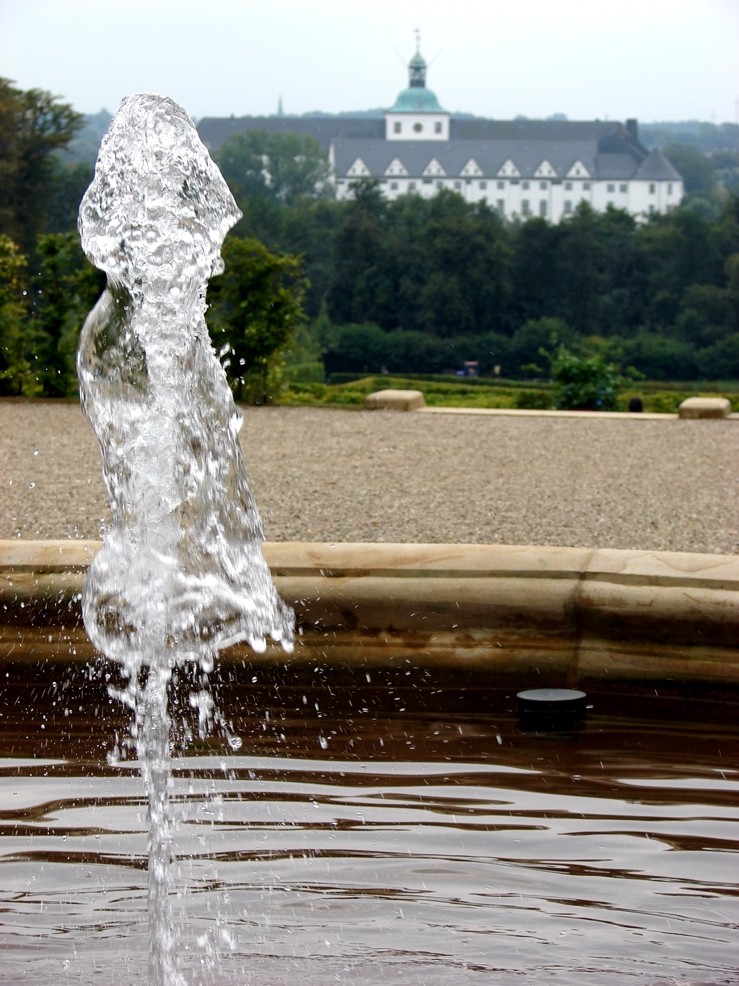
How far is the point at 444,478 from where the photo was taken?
699 cm

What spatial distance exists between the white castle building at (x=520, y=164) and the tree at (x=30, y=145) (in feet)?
258

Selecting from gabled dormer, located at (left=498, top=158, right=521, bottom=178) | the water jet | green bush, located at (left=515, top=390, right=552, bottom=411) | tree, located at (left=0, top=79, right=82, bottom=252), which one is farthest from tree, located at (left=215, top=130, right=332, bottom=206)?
the water jet

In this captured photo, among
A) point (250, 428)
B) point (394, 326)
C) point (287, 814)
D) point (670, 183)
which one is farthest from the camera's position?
point (670, 183)

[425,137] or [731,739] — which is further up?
[425,137]

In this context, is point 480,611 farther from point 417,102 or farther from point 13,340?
point 417,102

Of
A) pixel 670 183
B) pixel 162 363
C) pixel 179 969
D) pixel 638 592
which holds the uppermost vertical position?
pixel 670 183

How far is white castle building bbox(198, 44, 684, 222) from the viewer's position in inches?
4523

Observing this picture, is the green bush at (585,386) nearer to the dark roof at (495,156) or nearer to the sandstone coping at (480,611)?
the sandstone coping at (480,611)

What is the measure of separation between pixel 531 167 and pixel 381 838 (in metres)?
117

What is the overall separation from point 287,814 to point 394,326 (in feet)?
172

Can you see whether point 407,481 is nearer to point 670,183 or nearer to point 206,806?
point 206,806

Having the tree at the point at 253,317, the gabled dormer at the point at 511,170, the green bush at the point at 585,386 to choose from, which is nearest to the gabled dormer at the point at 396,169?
the gabled dormer at the point at 511,170

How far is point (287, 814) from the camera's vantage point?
10.2ft

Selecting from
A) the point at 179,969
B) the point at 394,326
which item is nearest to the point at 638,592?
the point at 179,969
